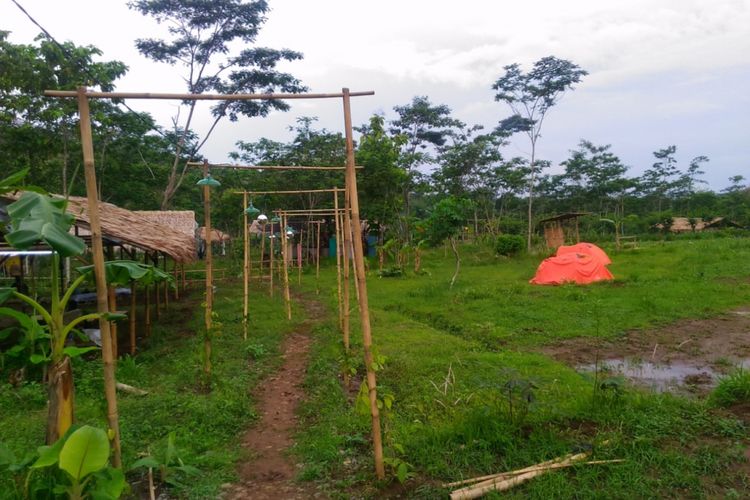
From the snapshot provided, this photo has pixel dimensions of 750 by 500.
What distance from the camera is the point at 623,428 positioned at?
4.11m

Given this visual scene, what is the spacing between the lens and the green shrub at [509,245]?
2162 centimetres

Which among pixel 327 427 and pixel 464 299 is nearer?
pixel 327 427

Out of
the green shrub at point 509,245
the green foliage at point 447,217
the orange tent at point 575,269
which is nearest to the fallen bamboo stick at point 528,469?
the orange tent at point 575,269

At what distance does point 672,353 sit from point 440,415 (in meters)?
4.70

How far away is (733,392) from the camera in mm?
4727

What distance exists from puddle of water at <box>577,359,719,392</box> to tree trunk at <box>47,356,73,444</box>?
212 inches

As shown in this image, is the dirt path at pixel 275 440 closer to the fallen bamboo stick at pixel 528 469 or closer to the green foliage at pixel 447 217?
the fallen bamboo stick at pixel 528 469

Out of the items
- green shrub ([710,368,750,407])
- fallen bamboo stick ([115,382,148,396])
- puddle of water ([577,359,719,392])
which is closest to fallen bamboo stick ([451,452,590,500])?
green shrub ([710,368,750,407])

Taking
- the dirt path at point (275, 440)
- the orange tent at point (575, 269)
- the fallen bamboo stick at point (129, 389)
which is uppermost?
the orange tent at point (575, 269)

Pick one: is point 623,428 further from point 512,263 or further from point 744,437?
point 512,263

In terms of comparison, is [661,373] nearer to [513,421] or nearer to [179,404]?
[513,421]

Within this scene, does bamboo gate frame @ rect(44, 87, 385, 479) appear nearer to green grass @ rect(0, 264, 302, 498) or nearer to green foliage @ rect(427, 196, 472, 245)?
green grass @ rect(0, 264, 302, 498)

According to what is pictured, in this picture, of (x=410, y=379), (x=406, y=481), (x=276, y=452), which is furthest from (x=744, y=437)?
(x=276, y=452)

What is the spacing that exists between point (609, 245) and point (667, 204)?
862 inches
